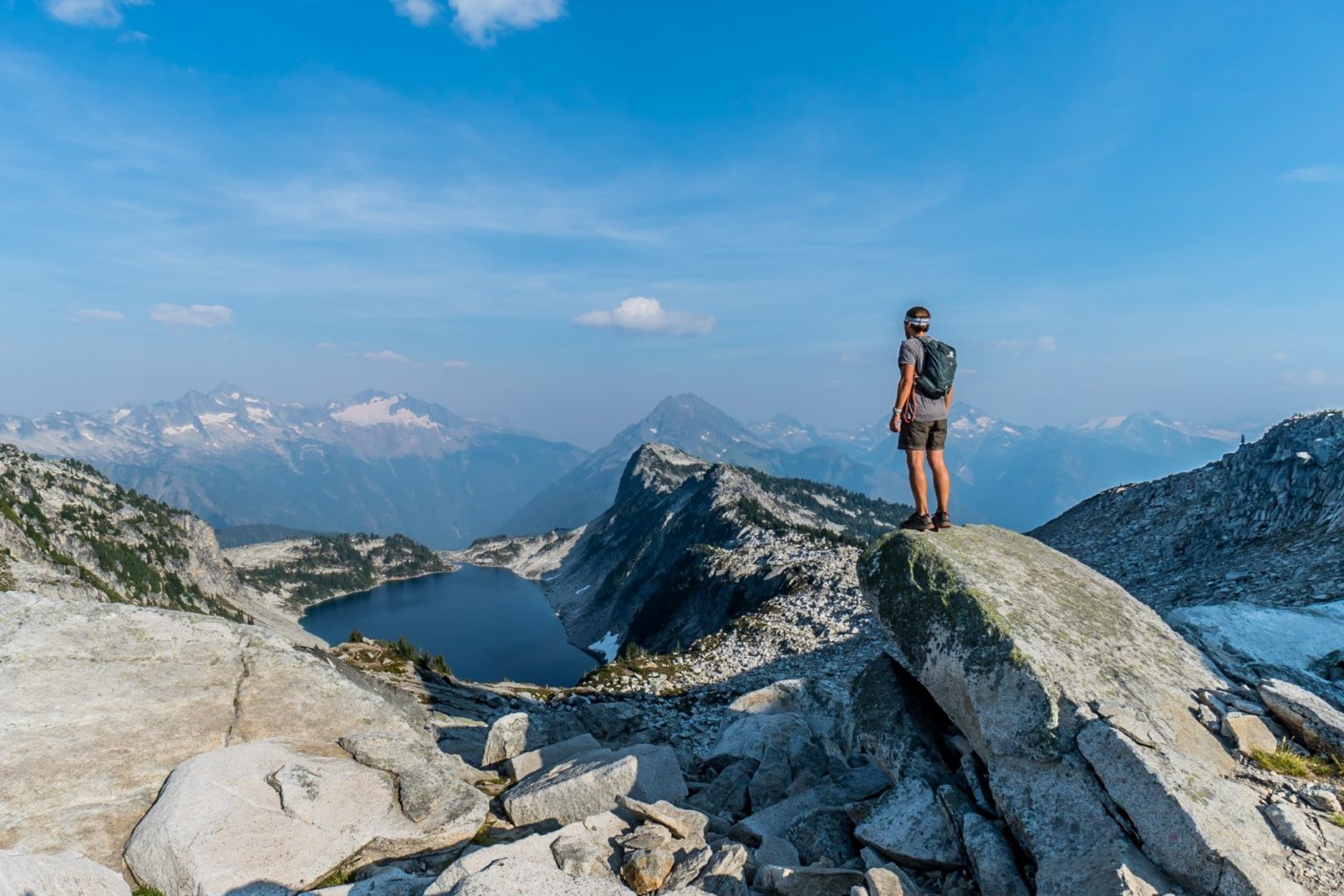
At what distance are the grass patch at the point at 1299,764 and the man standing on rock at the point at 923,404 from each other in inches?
233

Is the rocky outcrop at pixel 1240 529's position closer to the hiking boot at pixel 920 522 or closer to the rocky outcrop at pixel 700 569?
the hiking boot at pixel 920 522

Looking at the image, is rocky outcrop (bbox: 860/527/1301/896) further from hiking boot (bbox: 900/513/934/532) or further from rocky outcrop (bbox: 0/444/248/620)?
rocky outcrop (bbox: 0/444/248/620)

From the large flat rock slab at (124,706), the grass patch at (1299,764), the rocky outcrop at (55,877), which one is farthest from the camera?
the large flat rock slab at (124,706)

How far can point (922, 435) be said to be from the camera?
13.6 meters

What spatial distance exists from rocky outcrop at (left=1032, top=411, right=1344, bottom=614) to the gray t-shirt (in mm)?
21031

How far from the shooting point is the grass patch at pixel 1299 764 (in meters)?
8.57

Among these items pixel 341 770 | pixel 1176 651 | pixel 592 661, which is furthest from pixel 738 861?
pixel 592 661

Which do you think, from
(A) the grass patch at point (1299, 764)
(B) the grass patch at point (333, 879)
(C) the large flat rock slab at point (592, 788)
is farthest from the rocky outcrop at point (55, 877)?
(A) the grass patch at point (1299, 764)

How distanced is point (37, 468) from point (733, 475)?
176m

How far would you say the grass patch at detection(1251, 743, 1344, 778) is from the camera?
8570 millimetres

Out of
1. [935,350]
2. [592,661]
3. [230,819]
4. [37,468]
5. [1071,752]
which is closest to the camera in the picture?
[1071,752]

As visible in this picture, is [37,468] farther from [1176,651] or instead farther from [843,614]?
[1176,651]

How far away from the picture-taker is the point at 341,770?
11.1 meters

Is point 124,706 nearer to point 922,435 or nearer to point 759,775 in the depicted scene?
point 759,775
